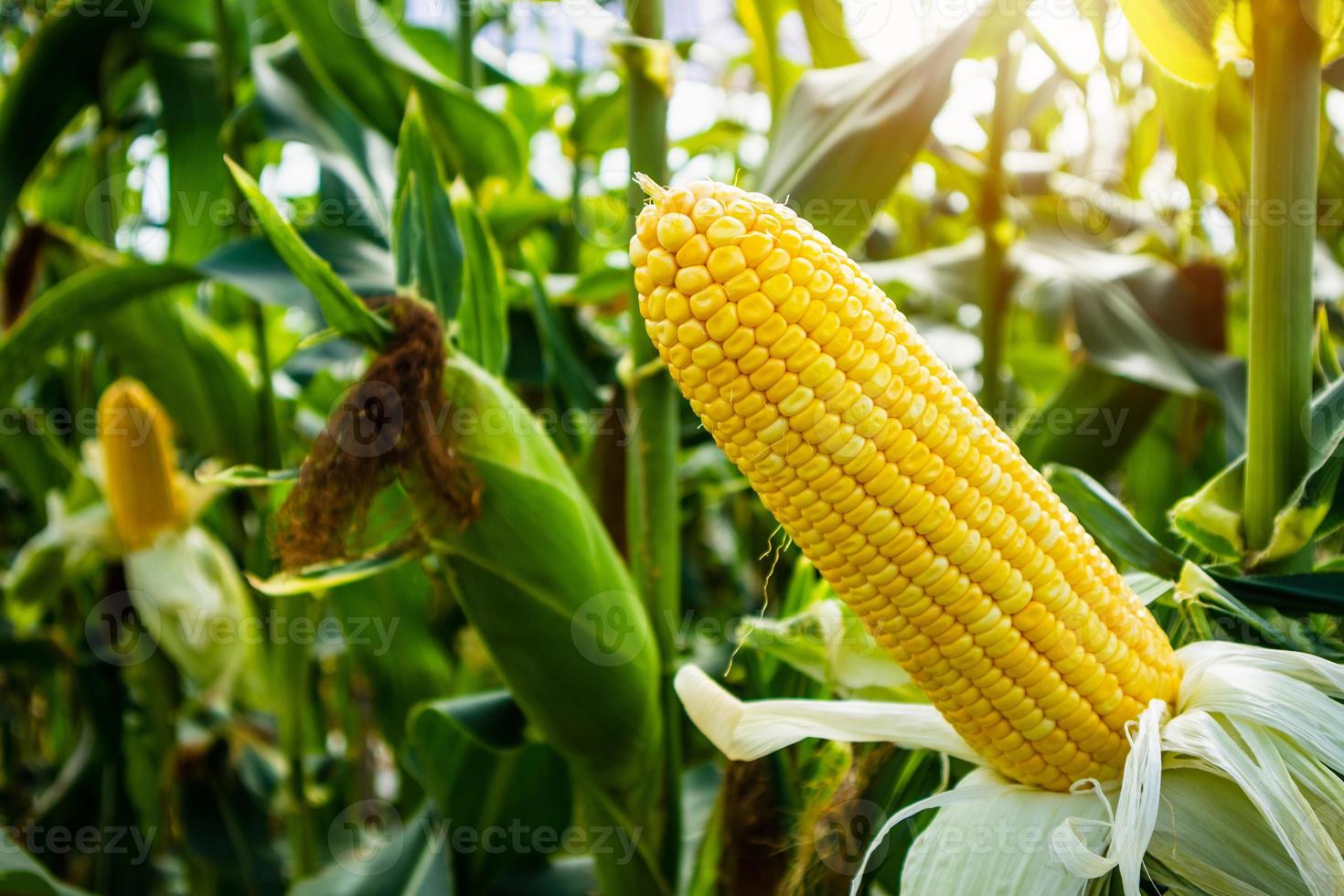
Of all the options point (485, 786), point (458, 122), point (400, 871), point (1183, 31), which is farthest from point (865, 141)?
point (400, 871)

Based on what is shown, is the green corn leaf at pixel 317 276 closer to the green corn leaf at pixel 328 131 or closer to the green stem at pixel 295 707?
the green corn leaf at pixel 328 131

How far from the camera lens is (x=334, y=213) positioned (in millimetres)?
1237

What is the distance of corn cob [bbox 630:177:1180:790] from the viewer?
49cm

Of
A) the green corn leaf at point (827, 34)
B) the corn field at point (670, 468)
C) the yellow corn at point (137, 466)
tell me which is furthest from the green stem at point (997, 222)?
the yellow corn at point (137, 466)

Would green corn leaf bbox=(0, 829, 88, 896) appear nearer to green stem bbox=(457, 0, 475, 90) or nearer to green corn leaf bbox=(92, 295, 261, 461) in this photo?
green corn leaf bbox=(92, 295, 261, 461)

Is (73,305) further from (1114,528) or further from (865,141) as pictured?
(1114,528)

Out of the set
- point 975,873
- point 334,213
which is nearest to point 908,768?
point 975,873

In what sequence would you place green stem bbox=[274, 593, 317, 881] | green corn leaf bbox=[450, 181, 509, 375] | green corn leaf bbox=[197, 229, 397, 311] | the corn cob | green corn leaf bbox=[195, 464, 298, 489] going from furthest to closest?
1. green stem bbox=[274, 593, 317, 881]
2. green corn leaf bbox=[197, 229, 397, 311]
3. green corn leaf bbox=[450, 181, 509, 375]
4. green corn leaf bbox=[195, 464, 298, 489]
5. the corn cob


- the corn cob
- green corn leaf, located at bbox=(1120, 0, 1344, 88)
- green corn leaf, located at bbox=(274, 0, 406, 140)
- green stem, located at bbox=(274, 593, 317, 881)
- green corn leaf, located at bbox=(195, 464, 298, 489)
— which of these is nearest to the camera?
the corn cob

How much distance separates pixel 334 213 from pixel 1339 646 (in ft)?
3.64

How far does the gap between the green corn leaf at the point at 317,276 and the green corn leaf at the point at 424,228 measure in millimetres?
84

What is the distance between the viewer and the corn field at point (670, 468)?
560mm

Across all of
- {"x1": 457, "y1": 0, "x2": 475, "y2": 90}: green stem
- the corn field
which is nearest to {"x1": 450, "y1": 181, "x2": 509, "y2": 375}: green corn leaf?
the corn field

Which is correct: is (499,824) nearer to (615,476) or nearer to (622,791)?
(622,791)
